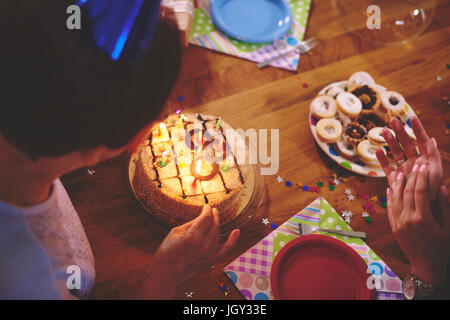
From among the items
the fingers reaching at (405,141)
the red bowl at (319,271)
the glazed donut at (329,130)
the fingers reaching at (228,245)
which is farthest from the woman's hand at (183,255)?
the fingers reaching at (405,141)

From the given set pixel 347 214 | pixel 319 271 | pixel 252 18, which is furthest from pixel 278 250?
pixel 252 18

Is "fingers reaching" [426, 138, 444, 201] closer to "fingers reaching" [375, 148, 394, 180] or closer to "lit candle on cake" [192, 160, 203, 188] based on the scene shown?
"fingers reaching" [375, 148, 394, 180]

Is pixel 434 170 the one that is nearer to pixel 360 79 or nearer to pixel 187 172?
pixel 360 79

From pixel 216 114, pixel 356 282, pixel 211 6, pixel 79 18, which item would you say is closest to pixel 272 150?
pixel 216 114

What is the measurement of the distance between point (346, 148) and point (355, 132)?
0.08 metres

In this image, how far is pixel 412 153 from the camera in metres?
1.31

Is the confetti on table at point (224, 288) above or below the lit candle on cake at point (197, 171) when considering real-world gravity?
below

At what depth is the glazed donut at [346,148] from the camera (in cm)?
148

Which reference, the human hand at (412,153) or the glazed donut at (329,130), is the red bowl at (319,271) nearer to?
the human hand at (412,153)

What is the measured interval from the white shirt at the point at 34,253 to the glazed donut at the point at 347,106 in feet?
3.95

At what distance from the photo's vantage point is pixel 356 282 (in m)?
1.18

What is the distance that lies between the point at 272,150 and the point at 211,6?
89 centimetres

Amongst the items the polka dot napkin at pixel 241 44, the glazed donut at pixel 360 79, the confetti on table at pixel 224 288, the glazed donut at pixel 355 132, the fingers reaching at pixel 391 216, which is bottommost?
the confetti on table at pixel 224 288
